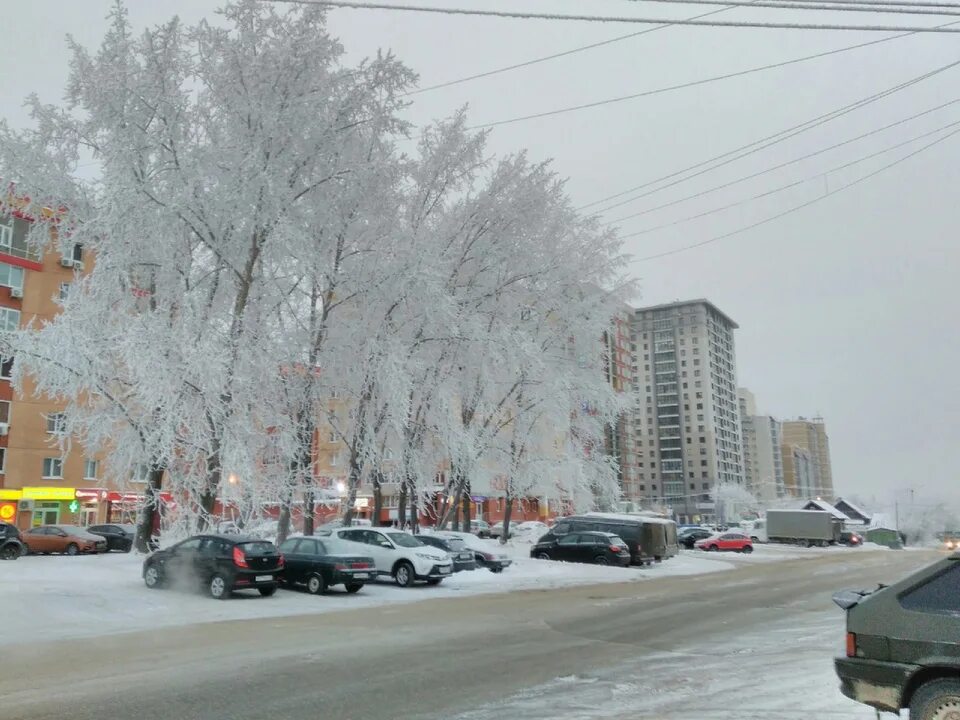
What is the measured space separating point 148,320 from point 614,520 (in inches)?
855

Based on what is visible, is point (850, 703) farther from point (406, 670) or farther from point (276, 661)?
point (276, 661)

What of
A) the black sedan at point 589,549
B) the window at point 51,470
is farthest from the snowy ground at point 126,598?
the window at point 51,470

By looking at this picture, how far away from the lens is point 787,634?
40.1ft

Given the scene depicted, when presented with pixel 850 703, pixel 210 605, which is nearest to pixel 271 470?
pixel 210 605

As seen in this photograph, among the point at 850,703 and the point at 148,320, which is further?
the point at 148,320

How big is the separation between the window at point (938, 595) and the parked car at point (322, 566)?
14.8 metres

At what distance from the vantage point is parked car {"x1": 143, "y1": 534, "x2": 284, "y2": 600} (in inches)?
664

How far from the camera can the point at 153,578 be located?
17891 millimetres

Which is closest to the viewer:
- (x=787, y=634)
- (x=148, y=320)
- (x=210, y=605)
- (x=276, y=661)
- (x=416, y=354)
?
(x=276, y=661)

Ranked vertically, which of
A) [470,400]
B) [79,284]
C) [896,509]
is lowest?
[896,509]

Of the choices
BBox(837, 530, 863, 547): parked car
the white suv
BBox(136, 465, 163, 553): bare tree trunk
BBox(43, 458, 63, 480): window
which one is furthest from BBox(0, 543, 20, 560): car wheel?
BBox(837, 530, 863, 547): parked car

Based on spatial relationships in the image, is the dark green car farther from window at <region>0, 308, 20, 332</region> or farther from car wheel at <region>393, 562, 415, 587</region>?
window at <region>0, 308, 20, 332</region>

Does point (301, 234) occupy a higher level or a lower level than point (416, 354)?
higher

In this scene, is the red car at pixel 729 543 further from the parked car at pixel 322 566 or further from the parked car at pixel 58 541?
the parked car at pixel 58 541
